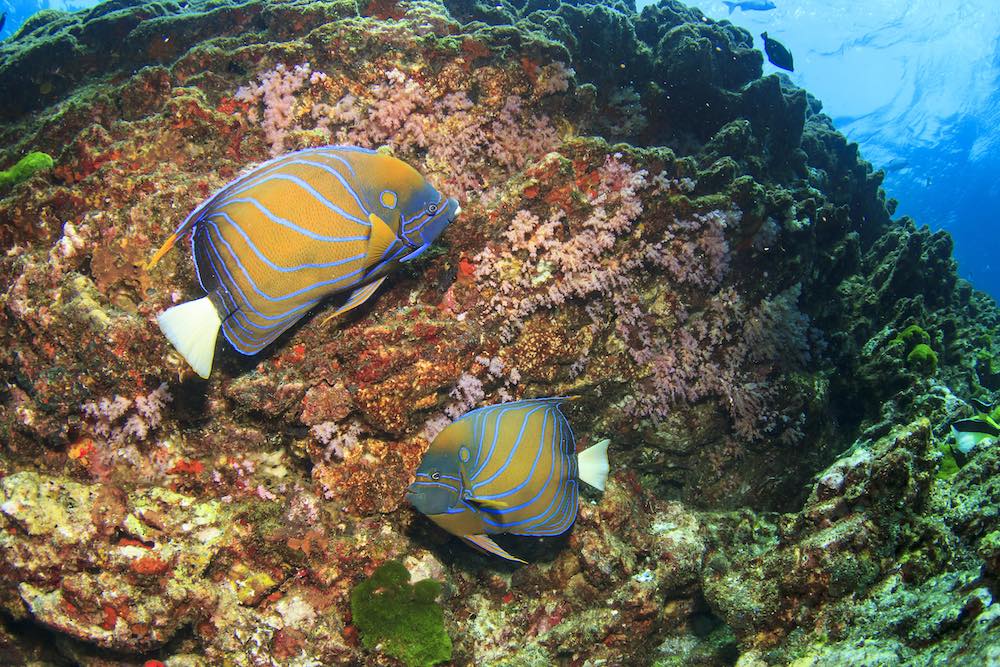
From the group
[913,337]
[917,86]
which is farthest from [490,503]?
[917,86]

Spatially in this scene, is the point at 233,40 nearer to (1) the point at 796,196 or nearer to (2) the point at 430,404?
(2) the point at 430,404

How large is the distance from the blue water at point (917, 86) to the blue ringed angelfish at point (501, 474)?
35.7m

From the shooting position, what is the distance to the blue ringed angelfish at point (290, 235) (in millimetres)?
1796

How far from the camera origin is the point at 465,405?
2777mm

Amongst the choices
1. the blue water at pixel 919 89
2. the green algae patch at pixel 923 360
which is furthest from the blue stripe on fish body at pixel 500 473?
the blue water at pixel 919 89

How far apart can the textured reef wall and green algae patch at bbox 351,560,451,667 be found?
4.1 inches

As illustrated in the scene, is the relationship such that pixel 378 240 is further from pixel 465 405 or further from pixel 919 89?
pixel 919 89

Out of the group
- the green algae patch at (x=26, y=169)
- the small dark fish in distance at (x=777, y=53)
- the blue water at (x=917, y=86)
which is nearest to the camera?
the green algae patch at (x=26, y=169)

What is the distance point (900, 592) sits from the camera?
1872mm

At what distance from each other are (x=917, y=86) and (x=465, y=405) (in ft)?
157

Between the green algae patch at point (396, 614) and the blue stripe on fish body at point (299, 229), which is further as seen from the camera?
the green algae patch at point (396, 614)

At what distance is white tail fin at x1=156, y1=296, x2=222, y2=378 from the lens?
1787 millimetres

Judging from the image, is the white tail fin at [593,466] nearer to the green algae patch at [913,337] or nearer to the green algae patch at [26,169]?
the green algae patch at [26,169]

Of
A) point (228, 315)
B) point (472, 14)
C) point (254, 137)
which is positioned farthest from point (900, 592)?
point (472, 14)
